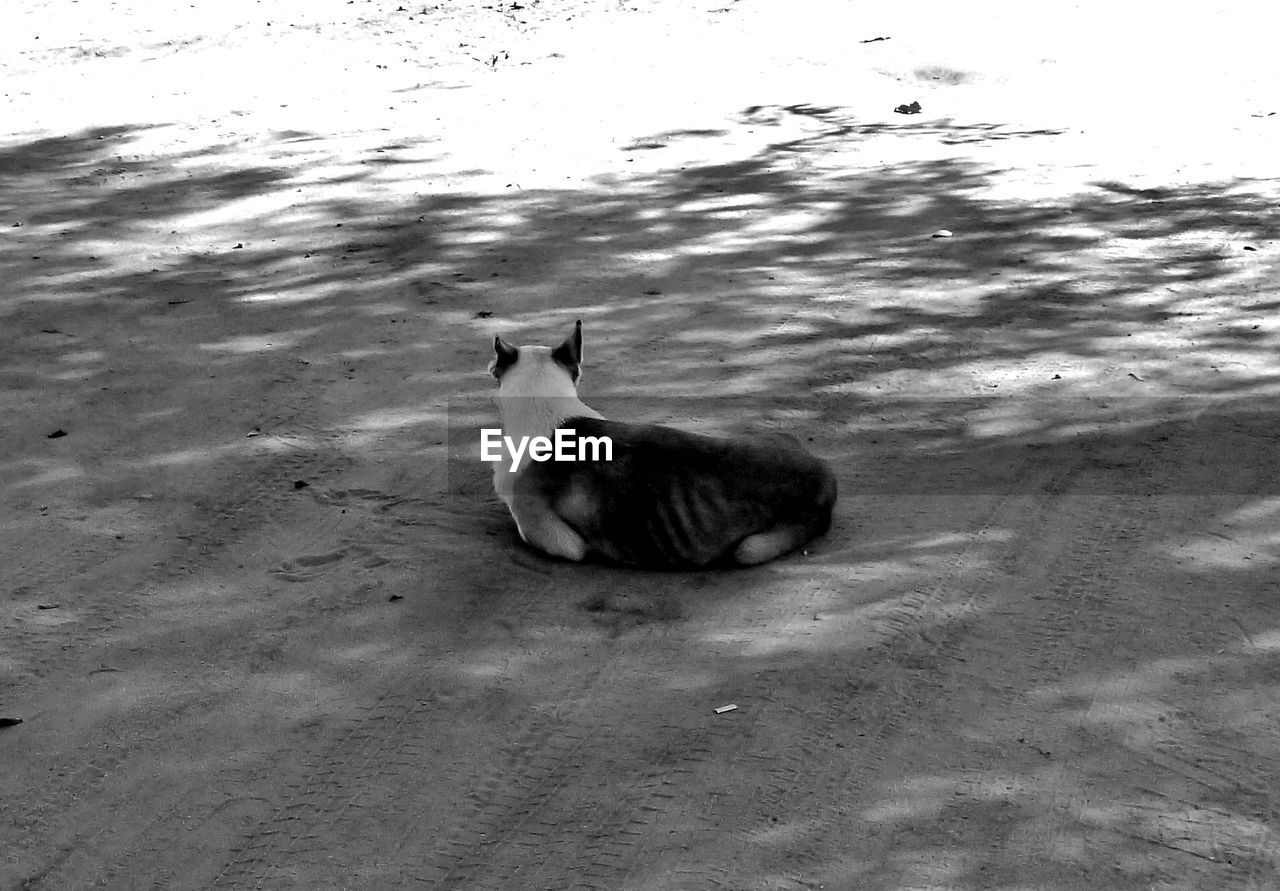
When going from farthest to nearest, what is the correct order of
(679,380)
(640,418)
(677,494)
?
(679,380) < (640,418) < (677,494)

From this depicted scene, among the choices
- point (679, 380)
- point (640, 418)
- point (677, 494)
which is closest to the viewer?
point (677, 494)

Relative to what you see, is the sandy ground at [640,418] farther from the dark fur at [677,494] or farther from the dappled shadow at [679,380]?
the dark fur at [677,494]

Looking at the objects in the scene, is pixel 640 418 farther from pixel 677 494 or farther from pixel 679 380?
pixel 677 494

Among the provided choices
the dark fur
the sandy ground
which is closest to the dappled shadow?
the sandy ground

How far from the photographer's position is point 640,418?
695 cm

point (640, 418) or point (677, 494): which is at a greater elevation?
point (677, 494)

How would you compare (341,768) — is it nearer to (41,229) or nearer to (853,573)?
(853,573)

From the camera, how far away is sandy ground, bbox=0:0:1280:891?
4328 millimetres

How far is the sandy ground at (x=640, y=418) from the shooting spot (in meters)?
4.33

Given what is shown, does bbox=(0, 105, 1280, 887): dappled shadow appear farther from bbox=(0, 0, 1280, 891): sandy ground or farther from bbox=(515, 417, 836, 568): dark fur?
bbox=(515, 417, 836, 568): dark fur

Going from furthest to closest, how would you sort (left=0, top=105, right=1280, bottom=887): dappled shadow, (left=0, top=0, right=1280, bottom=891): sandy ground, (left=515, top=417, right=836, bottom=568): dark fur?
(left=515, top=417, right=836, bottom=568): dark fur → (left=0, top=105, right=1280, bottom=887): dappled shadow → (left=0, top=0, right=1280, bottom=891): sandy ground

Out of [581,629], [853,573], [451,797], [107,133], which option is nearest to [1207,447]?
[853,573]

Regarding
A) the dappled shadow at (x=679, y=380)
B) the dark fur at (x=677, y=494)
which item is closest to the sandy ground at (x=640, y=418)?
the dappled shadow at (x=679, y=380)

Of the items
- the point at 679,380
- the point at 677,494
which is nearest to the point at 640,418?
the point at 679,380
